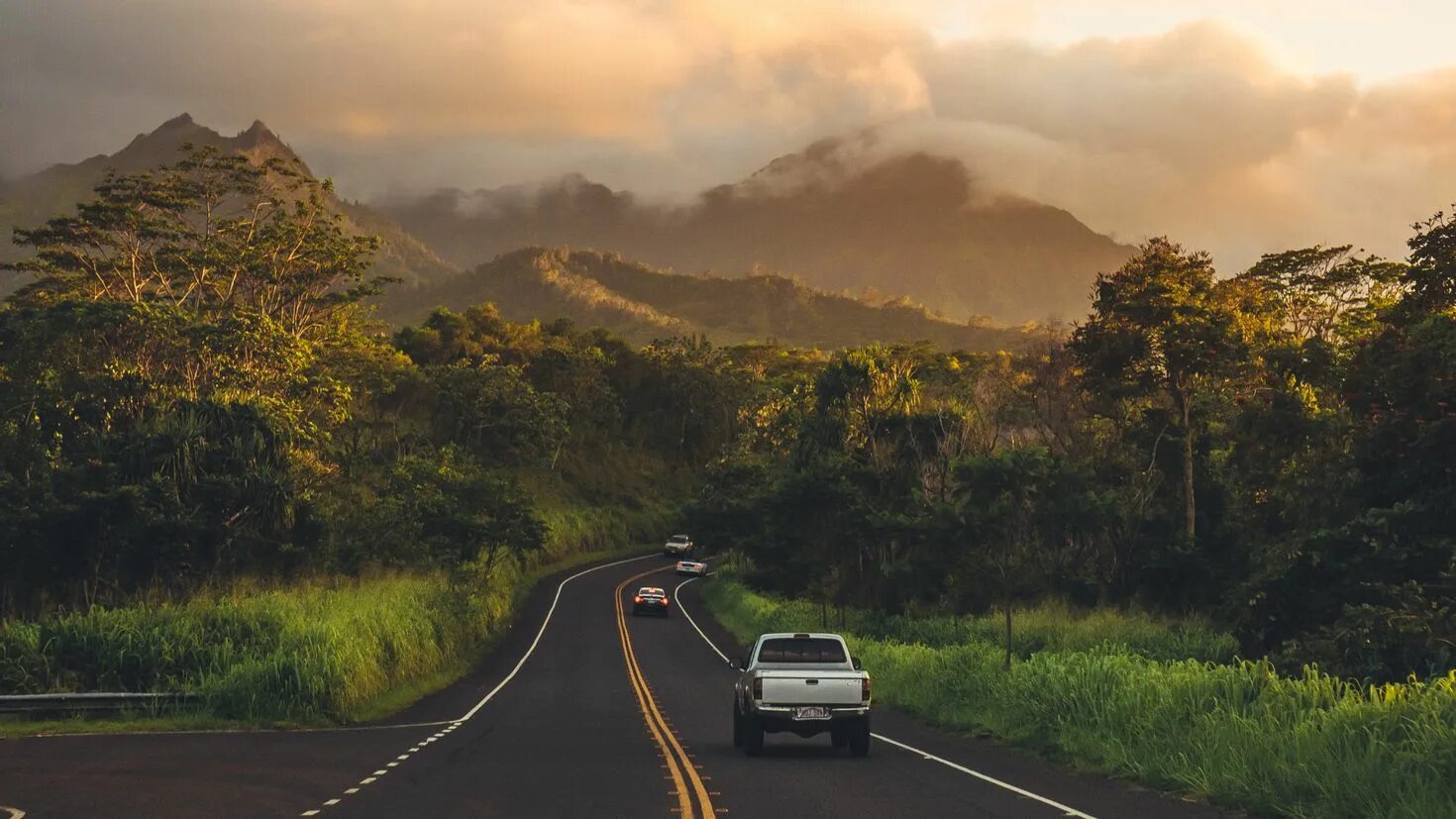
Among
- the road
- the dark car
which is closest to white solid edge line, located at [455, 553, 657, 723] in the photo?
the road

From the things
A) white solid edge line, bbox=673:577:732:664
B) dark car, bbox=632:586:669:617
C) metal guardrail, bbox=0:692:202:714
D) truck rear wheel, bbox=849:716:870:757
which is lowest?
white solid edge line, bbox=673:577:732:664

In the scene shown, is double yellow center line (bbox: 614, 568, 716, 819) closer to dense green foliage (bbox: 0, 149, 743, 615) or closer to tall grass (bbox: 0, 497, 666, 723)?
tall grass (bbox: 0, 497, 666, 723)

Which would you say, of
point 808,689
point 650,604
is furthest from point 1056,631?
point 650,604

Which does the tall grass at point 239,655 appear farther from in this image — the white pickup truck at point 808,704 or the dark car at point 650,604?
the dark car at point 650,604

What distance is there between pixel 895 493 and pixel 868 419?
12.7ft

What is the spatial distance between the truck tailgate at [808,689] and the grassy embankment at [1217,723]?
3667 millimetres

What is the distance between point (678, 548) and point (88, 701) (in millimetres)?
85977

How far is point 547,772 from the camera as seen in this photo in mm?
18188

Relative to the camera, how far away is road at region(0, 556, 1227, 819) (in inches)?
574

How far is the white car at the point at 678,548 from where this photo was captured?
112119mm

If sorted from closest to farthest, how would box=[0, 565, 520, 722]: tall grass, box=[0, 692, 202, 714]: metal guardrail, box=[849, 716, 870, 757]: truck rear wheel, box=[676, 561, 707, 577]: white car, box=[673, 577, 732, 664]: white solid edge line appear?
box=[849, 716, 870, 757]: truck rear wheel → box=[0, 692, 202, 714]: metal guardrail → box=[0, 565, 520, 722]: tall grass → box=[673, 577, 732, 664]: white solid edge line → box=[676, 561, 707, 577]: white car

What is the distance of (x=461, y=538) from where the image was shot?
65.3 metres

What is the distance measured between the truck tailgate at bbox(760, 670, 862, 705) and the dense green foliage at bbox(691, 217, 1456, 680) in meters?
8.69

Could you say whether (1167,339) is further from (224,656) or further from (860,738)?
(224,656)
